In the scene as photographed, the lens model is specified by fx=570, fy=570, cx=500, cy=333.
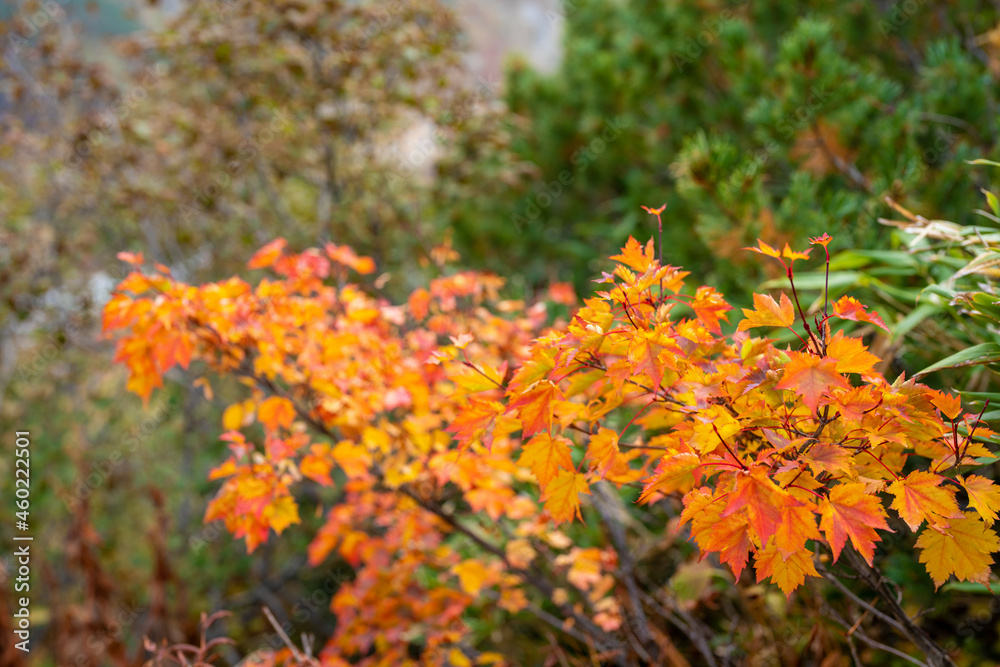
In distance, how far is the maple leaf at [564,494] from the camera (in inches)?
40.6

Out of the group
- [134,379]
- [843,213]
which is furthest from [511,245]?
[134,379]

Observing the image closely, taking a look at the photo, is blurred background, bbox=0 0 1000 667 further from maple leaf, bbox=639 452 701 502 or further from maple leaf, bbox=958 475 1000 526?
maple leaf, bbox=639 452 701 502

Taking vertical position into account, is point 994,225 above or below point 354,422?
above

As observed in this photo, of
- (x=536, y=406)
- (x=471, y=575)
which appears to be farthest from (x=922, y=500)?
(x=471, y=575)

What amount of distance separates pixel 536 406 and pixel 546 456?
121 mm

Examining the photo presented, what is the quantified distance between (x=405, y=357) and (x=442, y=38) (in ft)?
8.75

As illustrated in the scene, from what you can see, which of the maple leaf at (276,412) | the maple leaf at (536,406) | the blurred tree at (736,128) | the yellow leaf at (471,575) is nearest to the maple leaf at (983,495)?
the maple leaf at (536,406)

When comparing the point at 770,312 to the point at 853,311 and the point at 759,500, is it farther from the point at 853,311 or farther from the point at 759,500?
the point at 759,500

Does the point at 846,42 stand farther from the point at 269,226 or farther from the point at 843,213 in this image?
the point at 269,226

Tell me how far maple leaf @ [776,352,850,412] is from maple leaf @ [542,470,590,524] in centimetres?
39

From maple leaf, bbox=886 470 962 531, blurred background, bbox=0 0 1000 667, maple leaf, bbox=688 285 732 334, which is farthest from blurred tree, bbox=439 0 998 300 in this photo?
maple leaf, bbox=886 470 962 531

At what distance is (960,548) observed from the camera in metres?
0.90

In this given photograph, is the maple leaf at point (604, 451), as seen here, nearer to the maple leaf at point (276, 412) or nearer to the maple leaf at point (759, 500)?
the maple leaf at point (759, 500)

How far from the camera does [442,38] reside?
12.4ft
